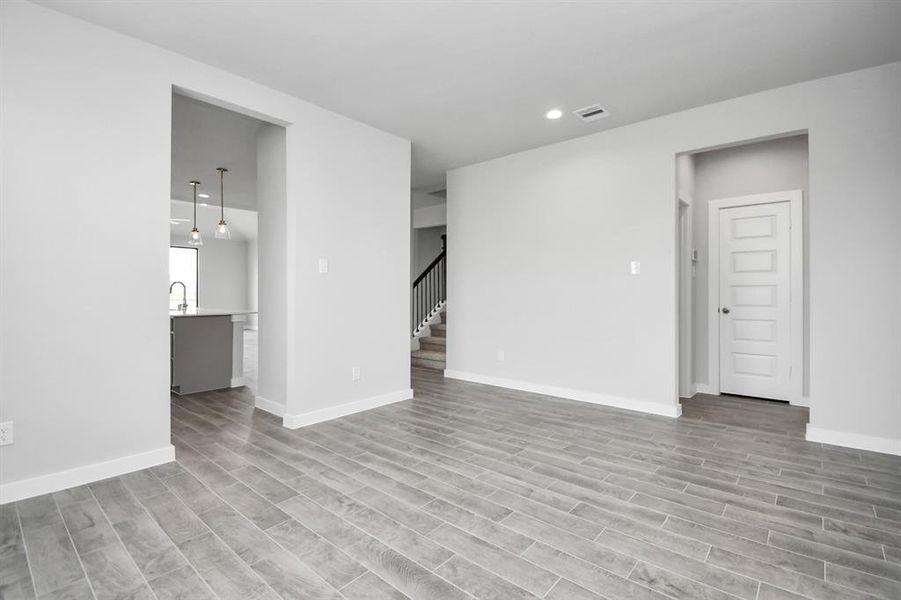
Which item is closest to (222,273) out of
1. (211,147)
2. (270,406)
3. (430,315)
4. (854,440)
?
(430,315)

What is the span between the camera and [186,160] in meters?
5.37

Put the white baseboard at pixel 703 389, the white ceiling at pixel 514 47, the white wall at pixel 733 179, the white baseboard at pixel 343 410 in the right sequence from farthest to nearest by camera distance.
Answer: the white baseboard at pixel 703 389
the white wall at pixel 733 179
the white baseboard at pixel 343 410
the white ceiling at pixel 514 47

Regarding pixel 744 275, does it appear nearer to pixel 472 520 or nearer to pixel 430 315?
pixel 472 520

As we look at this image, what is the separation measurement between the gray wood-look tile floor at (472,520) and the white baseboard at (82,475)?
0.09 m

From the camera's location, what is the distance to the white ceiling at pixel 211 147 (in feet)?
13.1

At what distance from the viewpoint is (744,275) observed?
4.99 metres

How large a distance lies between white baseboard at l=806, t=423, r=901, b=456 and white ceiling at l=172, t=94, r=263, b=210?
5318 mm

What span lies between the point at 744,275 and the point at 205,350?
603 centimetres

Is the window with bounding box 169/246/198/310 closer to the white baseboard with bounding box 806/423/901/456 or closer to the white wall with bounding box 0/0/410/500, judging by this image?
the white wall with bounding box 0/0/410/500

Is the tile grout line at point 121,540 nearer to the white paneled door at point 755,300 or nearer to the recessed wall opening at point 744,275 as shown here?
the recessed wall opening at point 744,275

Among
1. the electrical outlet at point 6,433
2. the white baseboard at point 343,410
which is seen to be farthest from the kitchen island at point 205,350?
the electrical outlet at point 6,433

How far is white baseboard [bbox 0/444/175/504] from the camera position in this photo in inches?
96.0

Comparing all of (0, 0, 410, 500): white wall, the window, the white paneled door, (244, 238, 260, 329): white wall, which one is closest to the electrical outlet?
(0, 0, 410, 500): white wall

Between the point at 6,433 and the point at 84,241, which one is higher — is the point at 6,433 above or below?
below
